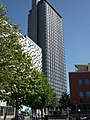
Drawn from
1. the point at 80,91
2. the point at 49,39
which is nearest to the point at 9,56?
the point at 80,91

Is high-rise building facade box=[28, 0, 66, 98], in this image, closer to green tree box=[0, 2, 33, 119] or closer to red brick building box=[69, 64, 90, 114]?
red brick building box=[69, 64, 90, 114]

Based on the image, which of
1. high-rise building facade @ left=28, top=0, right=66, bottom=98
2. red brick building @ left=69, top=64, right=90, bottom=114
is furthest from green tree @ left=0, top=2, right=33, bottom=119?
high-rise building facade @ left=28, top=0, right=66, bottom=98

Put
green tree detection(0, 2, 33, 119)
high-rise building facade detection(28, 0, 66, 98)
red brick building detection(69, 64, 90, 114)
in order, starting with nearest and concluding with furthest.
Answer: green tree detection(0, 2, 33, 119), red brick building detection(69, 64, 90, 114), high-rise building facade detection(28, 0, 66, 98)

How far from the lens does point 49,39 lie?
17238cm

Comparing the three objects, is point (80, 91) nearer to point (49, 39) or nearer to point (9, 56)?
point (9, 56)

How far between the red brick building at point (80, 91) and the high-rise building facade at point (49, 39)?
75289 millimetres

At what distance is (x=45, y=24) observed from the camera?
172 meters

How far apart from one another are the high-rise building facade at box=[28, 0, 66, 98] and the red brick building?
75.3 m

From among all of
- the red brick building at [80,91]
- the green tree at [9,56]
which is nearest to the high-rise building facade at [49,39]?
the red brick building at [80,91]

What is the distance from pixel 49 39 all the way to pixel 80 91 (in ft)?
308

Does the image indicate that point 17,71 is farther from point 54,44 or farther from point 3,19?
point 54,44

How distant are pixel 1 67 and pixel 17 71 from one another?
6.68 ft

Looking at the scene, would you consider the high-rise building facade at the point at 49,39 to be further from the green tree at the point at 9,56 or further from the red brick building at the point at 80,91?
the green tree at the point at 9,56

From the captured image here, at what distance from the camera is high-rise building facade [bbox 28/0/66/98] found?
16538 centimetres
